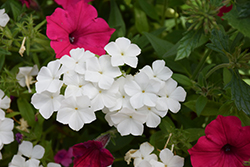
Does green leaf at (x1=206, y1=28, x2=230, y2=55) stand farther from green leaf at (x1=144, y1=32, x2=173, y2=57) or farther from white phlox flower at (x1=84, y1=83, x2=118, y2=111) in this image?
white phlox flower at (x1=84, y1=83, x2=118, y2=111)

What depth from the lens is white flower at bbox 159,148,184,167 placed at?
69cm

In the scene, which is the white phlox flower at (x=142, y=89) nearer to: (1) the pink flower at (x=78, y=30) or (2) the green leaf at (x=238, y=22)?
(1) the pink flower at (x=78, y=30)

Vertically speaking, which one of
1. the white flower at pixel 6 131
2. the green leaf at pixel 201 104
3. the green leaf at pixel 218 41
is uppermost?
the green leaf at pixel 218 41

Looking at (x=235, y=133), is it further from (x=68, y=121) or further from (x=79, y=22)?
(x=79, y=22)

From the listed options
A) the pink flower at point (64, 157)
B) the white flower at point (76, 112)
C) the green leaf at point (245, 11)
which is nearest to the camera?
the white flower at point (76, 112)

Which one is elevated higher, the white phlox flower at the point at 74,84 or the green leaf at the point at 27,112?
the white phlox flower at the point at 74,84

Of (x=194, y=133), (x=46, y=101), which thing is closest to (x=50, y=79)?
(x=46, y=101)

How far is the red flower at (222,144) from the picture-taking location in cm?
68

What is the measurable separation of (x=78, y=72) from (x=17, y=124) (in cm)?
43

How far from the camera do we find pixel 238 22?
73cm

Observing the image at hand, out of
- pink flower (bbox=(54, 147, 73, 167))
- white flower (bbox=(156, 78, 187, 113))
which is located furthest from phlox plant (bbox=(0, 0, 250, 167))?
pink flower (bbox=(54, 147, 73, 167))

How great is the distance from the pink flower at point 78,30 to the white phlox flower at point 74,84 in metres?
0.10

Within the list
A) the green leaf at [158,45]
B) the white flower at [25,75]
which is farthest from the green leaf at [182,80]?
the white flower at [25,75]

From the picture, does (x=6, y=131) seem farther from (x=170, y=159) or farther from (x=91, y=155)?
(x=170, y=159)
